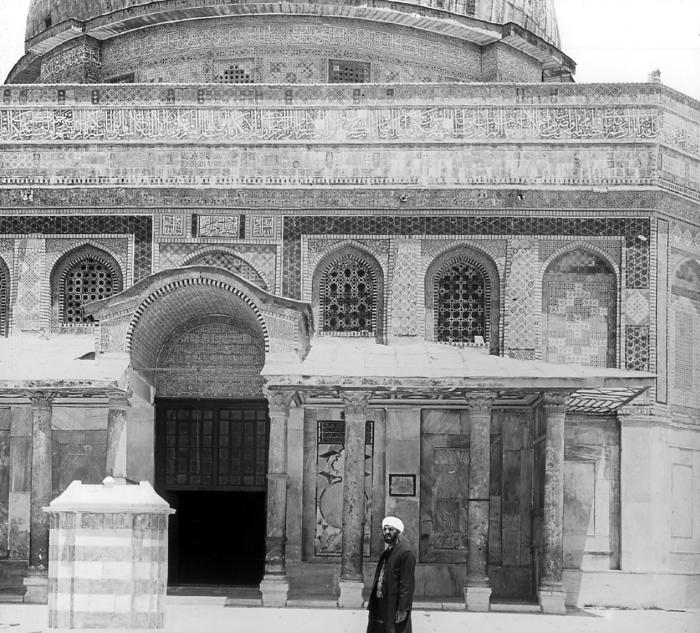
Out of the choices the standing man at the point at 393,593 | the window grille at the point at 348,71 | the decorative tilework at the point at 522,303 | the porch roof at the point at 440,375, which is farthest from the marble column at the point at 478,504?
the window grille at the point at 348,71

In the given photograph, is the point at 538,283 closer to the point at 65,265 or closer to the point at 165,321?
the point at 165,321

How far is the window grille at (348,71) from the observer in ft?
92.7

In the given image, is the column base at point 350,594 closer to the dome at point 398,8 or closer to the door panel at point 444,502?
the door panel at point 444,502

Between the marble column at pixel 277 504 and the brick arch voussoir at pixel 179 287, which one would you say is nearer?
the marble column at pixel 277 504

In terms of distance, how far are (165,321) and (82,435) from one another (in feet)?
7.80

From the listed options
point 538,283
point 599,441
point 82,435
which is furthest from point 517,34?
point 82,435

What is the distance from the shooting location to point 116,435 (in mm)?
22484

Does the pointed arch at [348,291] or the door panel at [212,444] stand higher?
the pointed arch at [348,291]

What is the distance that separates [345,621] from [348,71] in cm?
1200

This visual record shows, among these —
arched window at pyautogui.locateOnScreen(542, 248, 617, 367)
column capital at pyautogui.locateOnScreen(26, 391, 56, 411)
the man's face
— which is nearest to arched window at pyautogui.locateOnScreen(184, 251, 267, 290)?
column capital at pyautogui.locateOnScreen(26, 391, 56, 411)

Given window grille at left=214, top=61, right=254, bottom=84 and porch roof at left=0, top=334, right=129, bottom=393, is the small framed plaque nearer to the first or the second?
porch roof at left=0, top=334, right=129, bottom=393

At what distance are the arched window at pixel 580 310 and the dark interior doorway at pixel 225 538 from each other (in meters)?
5.88

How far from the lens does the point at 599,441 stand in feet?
78.1

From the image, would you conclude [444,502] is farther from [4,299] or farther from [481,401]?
[4,299]
